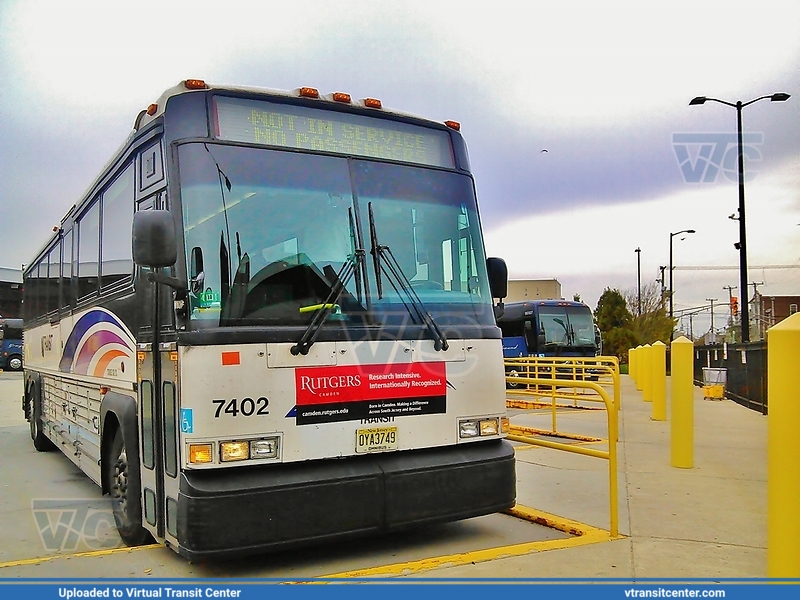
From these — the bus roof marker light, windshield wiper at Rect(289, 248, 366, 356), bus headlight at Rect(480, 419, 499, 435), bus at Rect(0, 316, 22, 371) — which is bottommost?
bus at Rect(0, 316, 22, 371)

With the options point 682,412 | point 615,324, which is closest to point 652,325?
point 615,324

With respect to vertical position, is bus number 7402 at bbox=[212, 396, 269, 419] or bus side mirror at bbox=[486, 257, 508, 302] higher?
bus side mirror at bbox=[486, 257, 508, 302]

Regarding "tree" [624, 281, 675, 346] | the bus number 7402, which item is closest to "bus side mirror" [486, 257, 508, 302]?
the bus number 7402

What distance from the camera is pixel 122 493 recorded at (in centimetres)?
618

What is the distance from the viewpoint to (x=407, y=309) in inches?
217

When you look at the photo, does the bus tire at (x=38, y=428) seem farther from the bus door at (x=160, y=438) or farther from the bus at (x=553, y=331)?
the bus at (x=553, y=331)

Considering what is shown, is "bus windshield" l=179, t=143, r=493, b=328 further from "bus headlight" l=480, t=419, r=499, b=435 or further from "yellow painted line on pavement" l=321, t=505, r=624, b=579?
"yellow painted line on pavement" l=321, t=505, r=624, b=579

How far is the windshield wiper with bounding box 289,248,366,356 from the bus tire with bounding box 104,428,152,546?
1823 mm

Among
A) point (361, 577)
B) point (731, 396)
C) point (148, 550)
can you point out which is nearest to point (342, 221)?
point (361, 577)

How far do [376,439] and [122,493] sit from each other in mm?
2346

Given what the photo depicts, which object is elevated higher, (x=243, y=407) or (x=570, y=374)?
(x=243, y=407)

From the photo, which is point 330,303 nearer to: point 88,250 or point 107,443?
point 107,443

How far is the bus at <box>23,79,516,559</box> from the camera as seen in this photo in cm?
480
